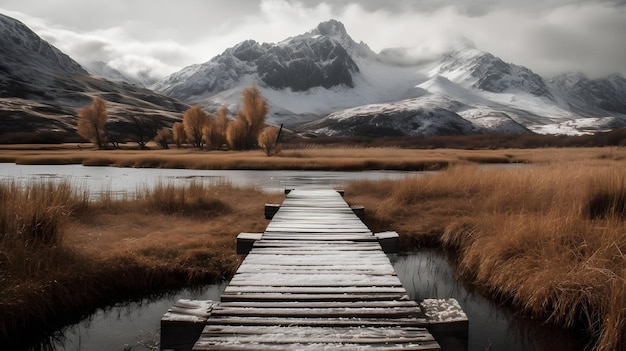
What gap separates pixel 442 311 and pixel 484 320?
3280 millimetres

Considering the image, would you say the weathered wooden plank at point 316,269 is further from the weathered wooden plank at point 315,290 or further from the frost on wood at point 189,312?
the frost on wood at point 189,312

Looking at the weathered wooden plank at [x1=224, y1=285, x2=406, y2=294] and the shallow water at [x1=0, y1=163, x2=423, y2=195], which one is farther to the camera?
the shallow water at [x1=0, y1=163, x2=423, y2=195]

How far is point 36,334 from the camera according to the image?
6.45 metres

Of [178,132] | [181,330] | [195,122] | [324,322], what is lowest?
[181,330]

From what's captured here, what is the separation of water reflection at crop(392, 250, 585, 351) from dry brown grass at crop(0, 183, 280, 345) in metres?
4.09

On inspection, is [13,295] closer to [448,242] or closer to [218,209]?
[218,209]

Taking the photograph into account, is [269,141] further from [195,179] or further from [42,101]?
[42,101]

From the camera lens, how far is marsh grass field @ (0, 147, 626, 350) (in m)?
6.46

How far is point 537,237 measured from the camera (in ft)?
26.8

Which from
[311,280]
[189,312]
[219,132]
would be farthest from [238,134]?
[189,312]

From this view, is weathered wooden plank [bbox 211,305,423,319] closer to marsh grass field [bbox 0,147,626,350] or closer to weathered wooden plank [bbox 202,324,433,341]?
weathered wooden plank [bbox 202,324,433,341]

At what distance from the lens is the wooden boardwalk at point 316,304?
152 inches

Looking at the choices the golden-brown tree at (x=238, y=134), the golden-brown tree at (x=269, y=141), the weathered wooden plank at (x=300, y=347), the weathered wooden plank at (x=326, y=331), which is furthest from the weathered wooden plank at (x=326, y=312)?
the golden-brown tree at (x=238, y=134)

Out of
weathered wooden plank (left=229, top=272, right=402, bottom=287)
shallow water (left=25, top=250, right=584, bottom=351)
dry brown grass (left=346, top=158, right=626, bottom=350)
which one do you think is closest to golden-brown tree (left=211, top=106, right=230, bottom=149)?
dry brown grass (left=346, top=158, right=626, bottom=350)
